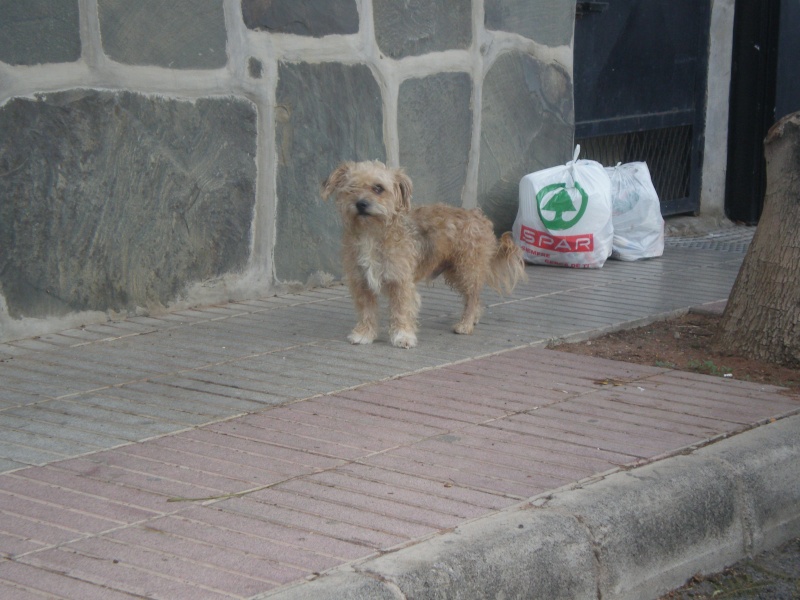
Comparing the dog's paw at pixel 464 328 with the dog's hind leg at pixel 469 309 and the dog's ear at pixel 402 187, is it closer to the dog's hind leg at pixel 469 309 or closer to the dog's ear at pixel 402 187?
the dog's hind leg at pixel 469 309

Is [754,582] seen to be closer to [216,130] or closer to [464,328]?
[464,328]

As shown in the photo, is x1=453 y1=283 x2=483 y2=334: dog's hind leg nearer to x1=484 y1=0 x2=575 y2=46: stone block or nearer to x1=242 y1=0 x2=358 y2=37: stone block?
x1=242 y1=0 x2=358 y2=37: stone block

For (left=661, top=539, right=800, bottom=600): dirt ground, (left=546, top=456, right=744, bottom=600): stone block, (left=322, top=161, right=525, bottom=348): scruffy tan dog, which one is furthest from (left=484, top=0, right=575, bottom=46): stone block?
(left=661, top=539, right=800, bottom=600): dirt ground

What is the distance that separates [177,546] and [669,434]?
210cm

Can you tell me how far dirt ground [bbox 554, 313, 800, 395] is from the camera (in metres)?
5.47

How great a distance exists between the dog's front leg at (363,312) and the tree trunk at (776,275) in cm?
187

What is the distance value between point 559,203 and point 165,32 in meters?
3.18

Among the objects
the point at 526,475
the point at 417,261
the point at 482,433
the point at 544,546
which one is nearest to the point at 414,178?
the point at 417,261

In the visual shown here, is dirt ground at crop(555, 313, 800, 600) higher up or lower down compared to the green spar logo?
lower down

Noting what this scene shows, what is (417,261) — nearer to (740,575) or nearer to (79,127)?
(79,127)

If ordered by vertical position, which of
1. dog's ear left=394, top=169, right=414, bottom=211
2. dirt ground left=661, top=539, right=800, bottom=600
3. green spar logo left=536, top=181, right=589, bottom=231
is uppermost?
dog's ear left=394, top=169, right=414, bottom=211

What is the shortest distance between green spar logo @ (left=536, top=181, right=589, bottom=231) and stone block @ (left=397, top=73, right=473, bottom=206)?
608mm

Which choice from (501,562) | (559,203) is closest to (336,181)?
(559,203)

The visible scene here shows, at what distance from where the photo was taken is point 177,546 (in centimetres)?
329
